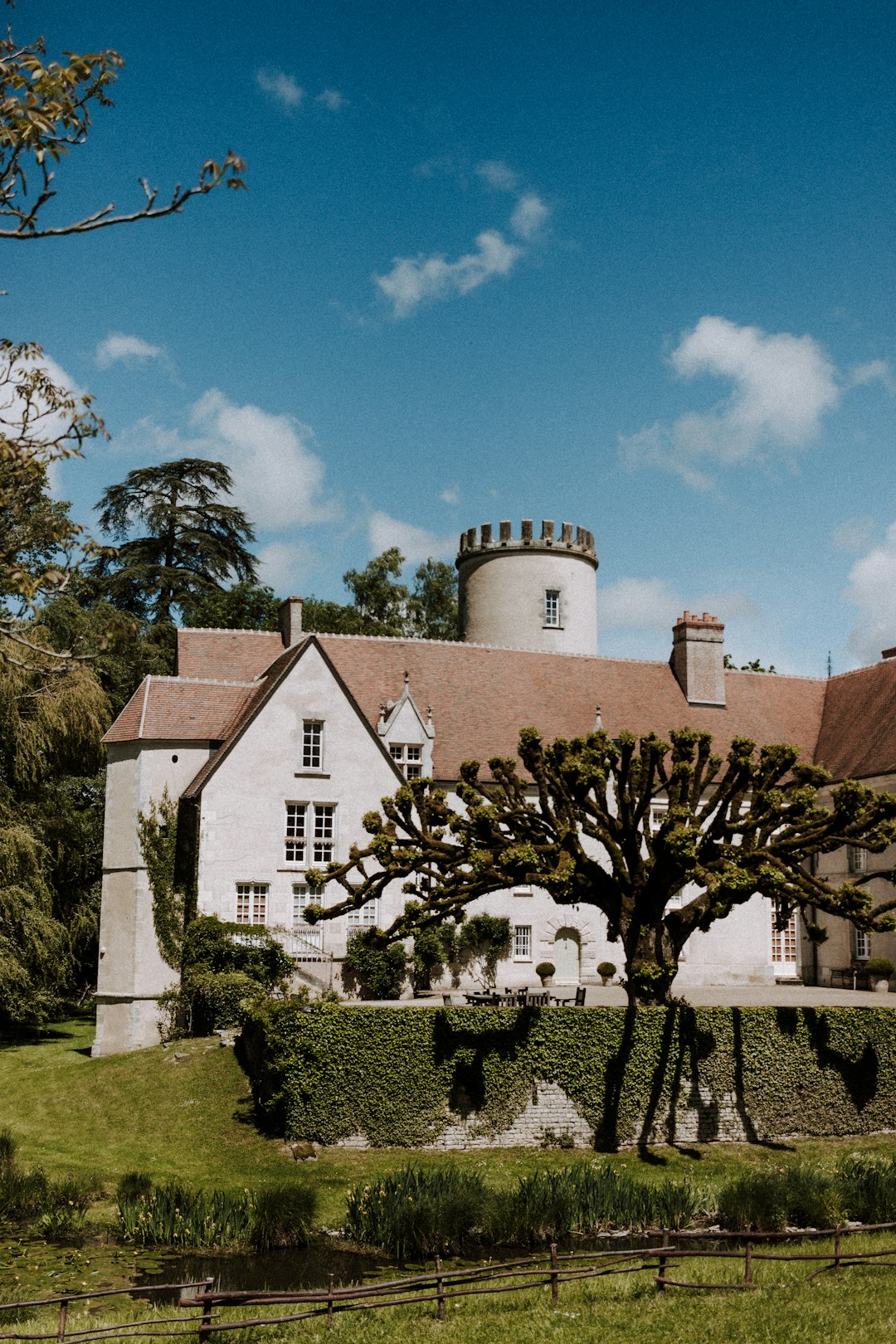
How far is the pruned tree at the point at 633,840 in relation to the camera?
24.9 m

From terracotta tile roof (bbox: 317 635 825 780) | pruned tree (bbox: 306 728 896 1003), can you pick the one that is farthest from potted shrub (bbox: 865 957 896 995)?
pruned tree (bbox: 306 728 896 1003)

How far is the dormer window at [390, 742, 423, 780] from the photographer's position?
36406mm

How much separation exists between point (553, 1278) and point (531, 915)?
22.5m

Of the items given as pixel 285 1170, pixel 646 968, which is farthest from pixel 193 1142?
pixel 646 968

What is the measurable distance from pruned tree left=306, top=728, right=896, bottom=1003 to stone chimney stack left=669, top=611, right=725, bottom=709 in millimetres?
15707

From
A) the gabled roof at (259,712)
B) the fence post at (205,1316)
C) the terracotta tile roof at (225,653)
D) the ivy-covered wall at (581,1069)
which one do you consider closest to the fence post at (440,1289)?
the fence post at (205,1316)

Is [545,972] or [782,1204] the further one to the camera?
[545,972]

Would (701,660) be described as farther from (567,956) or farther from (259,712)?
(259,712)

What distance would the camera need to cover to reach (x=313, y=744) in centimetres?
3419

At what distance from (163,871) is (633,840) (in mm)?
13450

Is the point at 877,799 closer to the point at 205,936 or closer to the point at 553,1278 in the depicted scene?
the point at 553,1278

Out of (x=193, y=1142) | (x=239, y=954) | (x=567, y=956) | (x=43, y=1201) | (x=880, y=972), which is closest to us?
(x=43, y=1201)

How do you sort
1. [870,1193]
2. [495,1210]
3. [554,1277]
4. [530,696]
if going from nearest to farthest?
[554,1277] → [495,1210] → [870,1193] → [530,696]

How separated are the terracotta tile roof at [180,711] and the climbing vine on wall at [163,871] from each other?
1604mm
